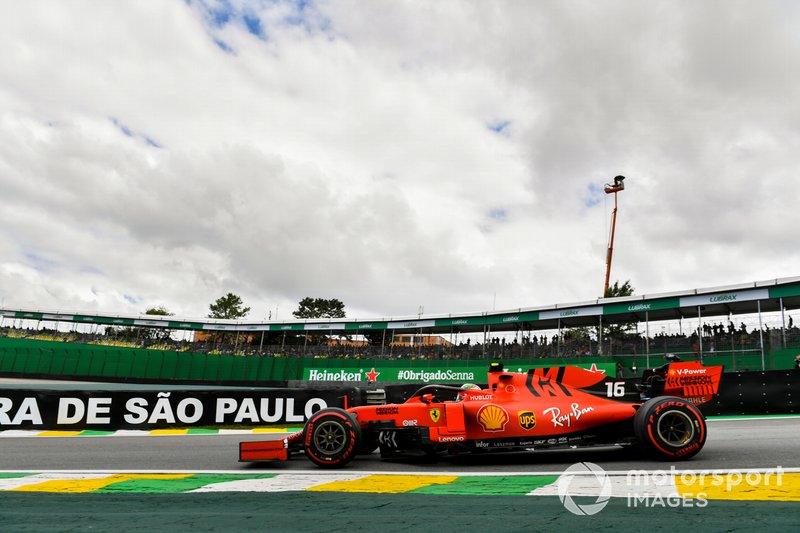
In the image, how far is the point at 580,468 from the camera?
704 centimetres

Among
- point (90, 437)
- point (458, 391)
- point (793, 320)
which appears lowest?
point (90, 437)

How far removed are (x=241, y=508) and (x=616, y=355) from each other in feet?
80.4

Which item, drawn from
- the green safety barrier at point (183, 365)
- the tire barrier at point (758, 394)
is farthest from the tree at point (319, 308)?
the tire barrier at point (758, 394)

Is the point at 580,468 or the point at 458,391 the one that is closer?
the point at 580,468

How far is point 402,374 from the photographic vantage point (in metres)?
31.8

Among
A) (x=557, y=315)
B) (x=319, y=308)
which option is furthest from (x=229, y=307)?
(x=557, y=315)

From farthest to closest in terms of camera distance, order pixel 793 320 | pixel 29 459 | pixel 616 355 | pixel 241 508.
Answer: pixel 616 355
pixel 793 320
pixel 29 459
pixel 241 508

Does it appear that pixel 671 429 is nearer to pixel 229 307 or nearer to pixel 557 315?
pixel 557 315

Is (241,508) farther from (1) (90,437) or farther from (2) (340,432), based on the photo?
(1) (90,437)

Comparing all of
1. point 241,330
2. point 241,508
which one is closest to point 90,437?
point 241,508

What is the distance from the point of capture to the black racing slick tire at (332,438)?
7.86 m

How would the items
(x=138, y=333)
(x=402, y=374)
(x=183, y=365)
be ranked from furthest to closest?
1. (x=138, y=333)
2. (x=183, y=365)
3. (x=402, y=374)

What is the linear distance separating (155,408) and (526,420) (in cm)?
1158

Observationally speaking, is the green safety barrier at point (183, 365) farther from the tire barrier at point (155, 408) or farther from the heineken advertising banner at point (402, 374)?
the tire barrier at point (155, 408)
